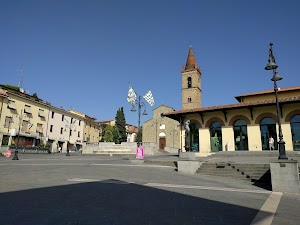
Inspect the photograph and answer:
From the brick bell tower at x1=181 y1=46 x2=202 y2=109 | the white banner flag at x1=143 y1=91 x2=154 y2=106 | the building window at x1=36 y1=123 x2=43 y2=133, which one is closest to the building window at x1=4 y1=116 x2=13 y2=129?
the building window at x1=36 y1=123 x2=43 y2=133

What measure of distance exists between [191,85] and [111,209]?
48374 millimetres

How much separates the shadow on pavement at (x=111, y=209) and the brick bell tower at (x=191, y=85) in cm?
4544

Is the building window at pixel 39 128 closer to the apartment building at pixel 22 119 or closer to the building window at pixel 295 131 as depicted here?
the apartment building at pixel 22 119

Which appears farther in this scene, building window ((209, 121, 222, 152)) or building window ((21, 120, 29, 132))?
building window ((21, 120, 29, 132))

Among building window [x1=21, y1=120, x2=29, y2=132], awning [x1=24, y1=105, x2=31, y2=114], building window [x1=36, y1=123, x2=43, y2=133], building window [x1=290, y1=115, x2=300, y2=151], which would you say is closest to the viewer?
building window [x1=290, y1=115, x2=300, y2=151]

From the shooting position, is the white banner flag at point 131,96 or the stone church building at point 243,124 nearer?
the white banner flag at point 131,96

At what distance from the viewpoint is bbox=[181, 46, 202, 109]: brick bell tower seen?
5053cm

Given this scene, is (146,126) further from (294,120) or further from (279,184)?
(279,184)

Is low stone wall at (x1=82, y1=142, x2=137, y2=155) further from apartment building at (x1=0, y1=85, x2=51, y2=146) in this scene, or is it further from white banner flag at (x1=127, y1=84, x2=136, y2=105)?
white banner flag at (x1=127, y1=84, x2=136, y2=105)

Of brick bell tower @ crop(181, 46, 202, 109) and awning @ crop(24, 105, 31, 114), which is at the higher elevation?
brick bell tower @ crop(181, 46, 202, 109)

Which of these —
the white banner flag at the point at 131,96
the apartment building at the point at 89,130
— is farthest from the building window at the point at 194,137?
the apartment building at the point at 89,130

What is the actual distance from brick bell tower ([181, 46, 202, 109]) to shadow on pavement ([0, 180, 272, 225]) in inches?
1789

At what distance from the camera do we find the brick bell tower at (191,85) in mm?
50531

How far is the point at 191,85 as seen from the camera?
51188 millimetres
